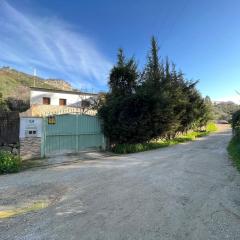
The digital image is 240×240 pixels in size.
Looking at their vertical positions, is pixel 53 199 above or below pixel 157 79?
below

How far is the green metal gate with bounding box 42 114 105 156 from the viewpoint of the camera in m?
12.4

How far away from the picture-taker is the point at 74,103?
3694cm

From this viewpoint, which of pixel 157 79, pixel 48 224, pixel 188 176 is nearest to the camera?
pixel 48 224

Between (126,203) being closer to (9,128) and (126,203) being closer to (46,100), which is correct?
(9,128)

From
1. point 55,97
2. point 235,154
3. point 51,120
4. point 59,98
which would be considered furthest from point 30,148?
point 59,98

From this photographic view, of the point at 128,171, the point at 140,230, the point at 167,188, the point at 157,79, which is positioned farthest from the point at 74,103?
the point at 140,230

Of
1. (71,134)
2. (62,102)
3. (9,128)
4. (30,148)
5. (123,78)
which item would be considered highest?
(62,102)

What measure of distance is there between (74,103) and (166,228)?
33664 millimetres

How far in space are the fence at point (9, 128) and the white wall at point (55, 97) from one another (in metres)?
22.1

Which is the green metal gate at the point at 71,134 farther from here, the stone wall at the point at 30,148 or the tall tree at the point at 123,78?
the tall tree at the point at 123,78

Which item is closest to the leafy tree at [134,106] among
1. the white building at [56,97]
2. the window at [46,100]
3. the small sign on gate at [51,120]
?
the small sign on gate at [51,120]

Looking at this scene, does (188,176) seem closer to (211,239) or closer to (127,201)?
(127,201)

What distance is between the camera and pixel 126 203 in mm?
5660

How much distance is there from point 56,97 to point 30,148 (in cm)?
2435
